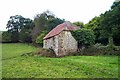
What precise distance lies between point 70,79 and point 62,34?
18.6m

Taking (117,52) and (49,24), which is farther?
(49,24)

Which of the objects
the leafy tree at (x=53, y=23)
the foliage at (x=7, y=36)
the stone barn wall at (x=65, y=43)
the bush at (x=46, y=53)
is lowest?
the bush at (x=46, y=53)

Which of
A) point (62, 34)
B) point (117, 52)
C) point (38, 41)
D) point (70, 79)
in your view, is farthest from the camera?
point (38, 41)

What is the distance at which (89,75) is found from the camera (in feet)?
36.0

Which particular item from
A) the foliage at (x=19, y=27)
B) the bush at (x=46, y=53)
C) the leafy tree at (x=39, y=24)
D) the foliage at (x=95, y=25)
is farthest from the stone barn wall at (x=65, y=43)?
the foliage at (x=19, y=27)

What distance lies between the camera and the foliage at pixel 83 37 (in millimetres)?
28312

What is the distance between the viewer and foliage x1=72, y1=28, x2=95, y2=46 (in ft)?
92.9

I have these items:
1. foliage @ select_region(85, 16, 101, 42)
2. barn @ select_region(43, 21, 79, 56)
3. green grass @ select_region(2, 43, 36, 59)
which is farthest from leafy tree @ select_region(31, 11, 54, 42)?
barn @ select_region(43, 21, 79, 56)

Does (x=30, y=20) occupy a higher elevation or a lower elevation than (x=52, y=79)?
higher

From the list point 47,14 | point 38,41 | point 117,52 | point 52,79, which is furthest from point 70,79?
point 47,14

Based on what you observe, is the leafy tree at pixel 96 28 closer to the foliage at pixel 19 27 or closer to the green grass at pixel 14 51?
→ the green grass at pixel 14 51

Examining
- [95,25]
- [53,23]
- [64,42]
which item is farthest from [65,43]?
[53,23]

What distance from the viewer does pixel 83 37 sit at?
28391 mm

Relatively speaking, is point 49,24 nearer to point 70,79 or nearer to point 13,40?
point 13,40
